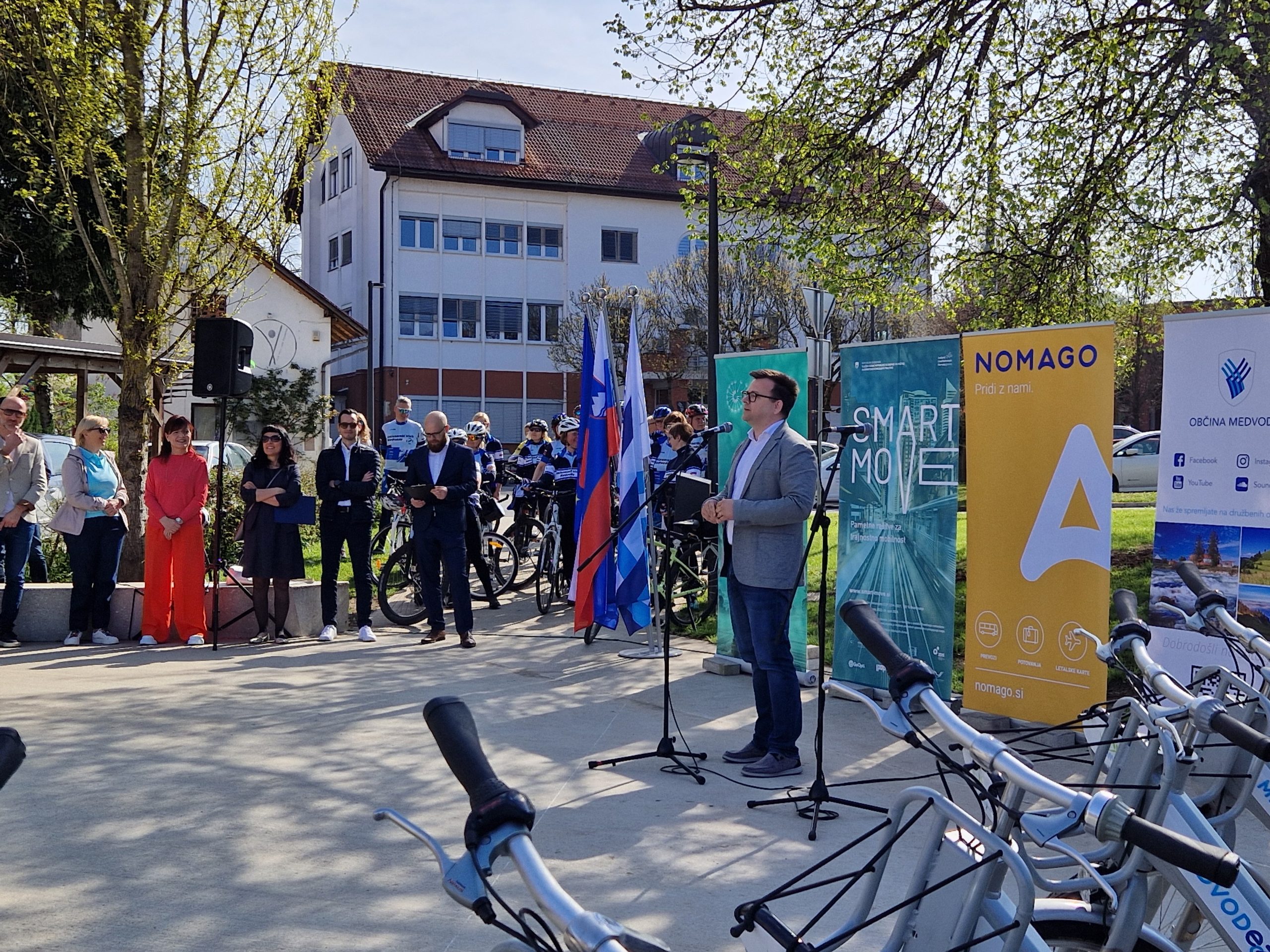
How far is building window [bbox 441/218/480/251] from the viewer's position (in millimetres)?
43562

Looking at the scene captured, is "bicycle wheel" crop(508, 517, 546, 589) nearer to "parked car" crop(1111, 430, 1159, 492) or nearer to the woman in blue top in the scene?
the woman in blue top

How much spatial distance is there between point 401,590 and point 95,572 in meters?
2.89

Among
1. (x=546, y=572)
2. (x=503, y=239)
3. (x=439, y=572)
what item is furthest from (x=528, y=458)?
(x=503, y=239)

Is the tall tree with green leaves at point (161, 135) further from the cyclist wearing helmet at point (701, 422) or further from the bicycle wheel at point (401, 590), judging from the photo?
the cyclist wearing helmet at point (701, 422)

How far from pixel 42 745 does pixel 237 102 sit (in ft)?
25.8

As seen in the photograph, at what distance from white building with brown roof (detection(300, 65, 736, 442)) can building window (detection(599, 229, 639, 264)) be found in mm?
50

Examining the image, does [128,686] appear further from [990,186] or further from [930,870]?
[990,186]

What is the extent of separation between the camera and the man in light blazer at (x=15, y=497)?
10680 mm

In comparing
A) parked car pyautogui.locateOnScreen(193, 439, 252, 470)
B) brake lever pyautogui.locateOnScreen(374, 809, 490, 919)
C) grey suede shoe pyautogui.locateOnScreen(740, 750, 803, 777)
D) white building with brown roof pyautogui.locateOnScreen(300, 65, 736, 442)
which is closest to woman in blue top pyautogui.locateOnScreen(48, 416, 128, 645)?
grey suede shoe pyautogui.locateOnScreen(740, 750, 803, 777)

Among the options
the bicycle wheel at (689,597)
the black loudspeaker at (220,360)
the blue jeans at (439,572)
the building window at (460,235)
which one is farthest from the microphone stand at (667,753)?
the building window at (460,235)

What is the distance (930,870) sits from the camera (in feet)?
7.23

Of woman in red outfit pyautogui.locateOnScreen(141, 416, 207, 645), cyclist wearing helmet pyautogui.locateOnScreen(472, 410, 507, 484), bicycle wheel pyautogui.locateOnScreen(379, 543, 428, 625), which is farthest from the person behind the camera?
cyclist wearing helmet pyautogui.locateOnScreen(472, 410, 507, 484)

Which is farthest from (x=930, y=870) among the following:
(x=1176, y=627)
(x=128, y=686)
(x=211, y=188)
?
(x=211, y=188)

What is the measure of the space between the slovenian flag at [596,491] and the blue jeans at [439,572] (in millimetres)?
1002
